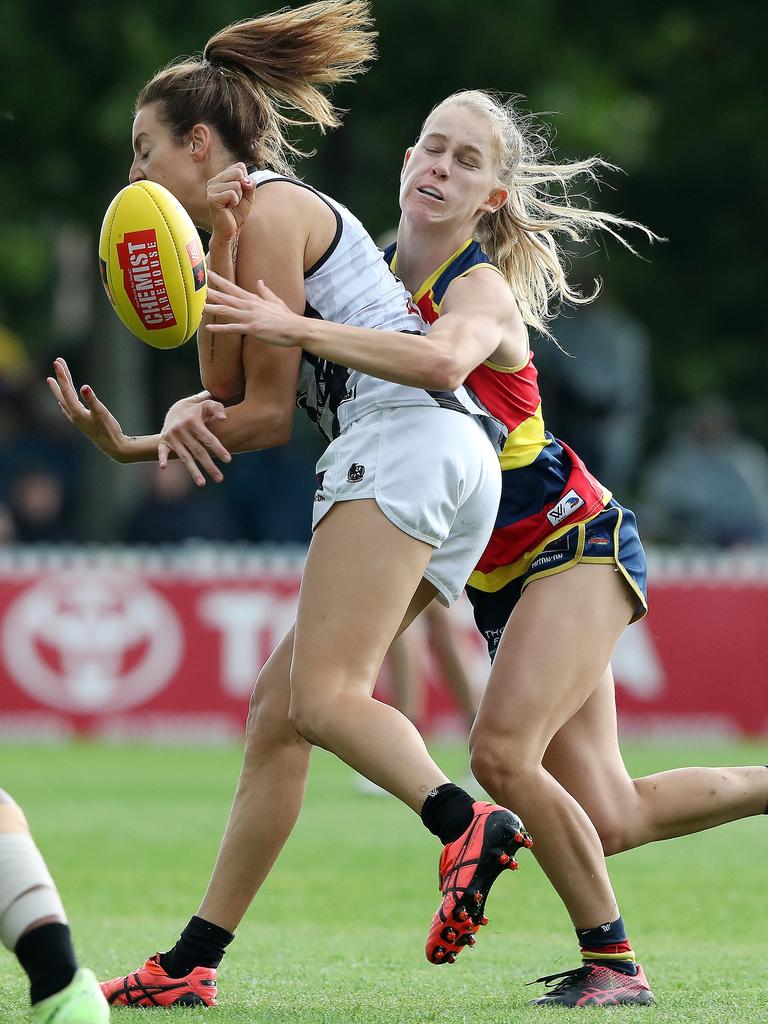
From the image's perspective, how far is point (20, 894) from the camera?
11.9 feet

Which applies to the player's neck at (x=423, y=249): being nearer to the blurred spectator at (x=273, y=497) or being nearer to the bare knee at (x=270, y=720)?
the bare knee at (x=270, y=720)

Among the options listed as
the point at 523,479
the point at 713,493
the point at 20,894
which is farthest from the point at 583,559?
the point at 713,493

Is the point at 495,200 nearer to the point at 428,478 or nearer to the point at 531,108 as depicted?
the point at 428,478

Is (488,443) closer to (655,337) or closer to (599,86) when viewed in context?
(599,86)

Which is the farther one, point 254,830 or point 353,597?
point 254,830

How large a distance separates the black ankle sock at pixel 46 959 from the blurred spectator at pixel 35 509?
428 inches

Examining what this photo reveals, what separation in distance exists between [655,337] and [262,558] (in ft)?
25.6

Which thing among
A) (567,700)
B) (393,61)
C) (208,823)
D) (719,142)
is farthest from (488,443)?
(719,142)

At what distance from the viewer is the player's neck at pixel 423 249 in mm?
4871

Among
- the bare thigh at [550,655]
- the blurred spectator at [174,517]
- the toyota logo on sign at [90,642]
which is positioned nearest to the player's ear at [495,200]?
the bare thigh at [550,655]

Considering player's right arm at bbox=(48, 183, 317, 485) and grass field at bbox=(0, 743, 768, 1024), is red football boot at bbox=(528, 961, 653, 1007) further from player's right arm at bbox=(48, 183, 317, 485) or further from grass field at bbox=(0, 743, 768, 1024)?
player's right arm at bbox=(48, 183, 317, 485)

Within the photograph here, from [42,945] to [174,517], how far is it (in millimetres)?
10825

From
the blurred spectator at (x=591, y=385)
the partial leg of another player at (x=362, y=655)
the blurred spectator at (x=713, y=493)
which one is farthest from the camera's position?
the blurred spectator at (x=713, y=493)

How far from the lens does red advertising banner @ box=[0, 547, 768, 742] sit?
12.8 meters
